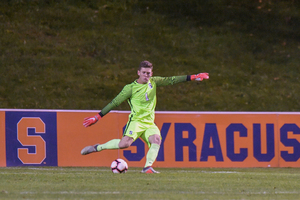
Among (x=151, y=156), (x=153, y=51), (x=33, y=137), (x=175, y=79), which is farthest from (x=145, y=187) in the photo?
(x=153, y=51)

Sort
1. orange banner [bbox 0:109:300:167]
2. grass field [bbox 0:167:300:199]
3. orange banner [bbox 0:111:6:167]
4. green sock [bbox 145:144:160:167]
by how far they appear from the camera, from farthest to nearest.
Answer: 1. orange banner [bbox 0:109:300:167]
2. orange banner [bbox 0:111:6:167]
3. green sock [bbox 145:144:160:167]
4. grass field [bbox 0:167:300:199]

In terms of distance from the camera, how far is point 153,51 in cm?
2003

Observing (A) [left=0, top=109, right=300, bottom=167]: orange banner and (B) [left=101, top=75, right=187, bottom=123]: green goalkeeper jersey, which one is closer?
(B) [left=101, top=75, right=187, bottom=123]: green goalkeeper jersey

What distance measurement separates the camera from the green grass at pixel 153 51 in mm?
17422

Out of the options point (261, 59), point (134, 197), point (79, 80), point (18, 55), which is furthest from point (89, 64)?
point (134, 197)

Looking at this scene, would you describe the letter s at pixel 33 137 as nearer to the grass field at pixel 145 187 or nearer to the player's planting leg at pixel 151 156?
the grass field at pixel 145 187

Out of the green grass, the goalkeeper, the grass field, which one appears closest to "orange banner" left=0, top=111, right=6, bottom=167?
the goalkeeper

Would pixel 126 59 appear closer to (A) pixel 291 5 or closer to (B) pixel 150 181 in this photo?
(A) pixel 291 5

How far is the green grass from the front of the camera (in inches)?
686

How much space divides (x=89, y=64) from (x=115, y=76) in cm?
120

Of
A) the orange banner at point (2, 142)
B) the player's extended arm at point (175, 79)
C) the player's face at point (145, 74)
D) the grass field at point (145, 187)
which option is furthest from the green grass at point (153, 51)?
the grass field at point (145, 187)

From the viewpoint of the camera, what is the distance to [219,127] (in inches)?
457

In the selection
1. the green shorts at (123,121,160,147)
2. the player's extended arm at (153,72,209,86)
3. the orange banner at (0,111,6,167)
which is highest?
the player's extended arm at (153,72,209,86)

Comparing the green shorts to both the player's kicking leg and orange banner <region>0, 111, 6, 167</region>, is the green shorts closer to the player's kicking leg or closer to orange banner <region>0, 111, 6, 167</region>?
the player's kicking leg
